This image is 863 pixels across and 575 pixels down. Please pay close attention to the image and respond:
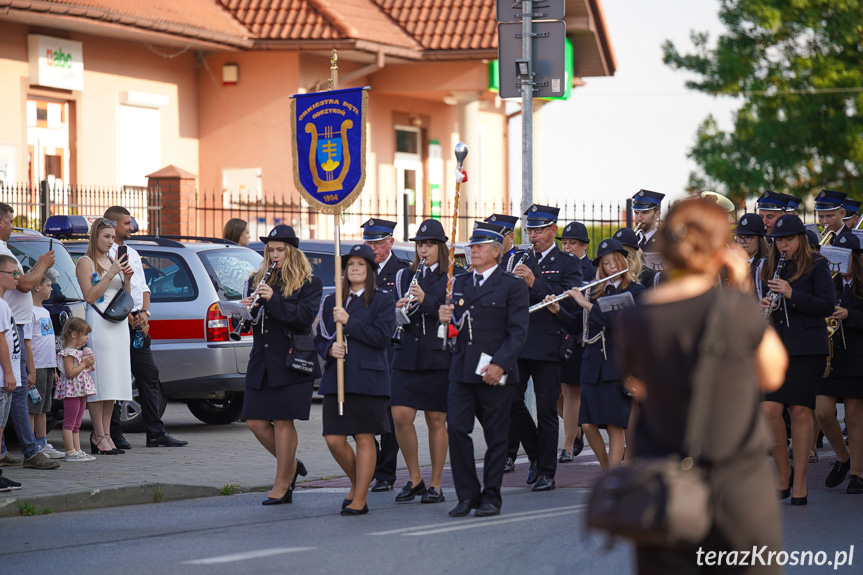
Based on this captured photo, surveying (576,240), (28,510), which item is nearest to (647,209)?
(576,240)

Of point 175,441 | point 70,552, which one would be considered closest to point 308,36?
point 175,441

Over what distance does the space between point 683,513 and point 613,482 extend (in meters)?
0.24

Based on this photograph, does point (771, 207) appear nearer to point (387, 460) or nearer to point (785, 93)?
point (387, 460)

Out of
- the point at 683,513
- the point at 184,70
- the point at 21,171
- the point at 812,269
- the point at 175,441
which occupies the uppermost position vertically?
the point at 184,70

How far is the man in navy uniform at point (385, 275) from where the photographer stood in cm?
1013

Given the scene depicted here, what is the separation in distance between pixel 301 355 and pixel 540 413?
196 centimetres

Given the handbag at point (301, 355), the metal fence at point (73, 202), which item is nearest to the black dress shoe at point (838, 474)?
the handbag at point (301, 355)

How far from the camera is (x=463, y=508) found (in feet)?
28.4

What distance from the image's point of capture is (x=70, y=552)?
754 centimetres

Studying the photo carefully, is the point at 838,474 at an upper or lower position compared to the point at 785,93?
lower

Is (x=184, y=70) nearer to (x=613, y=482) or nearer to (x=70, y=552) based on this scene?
(x=70, y=552)

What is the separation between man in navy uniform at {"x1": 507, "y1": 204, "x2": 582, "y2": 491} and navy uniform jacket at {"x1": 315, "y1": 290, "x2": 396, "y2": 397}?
4.93 ft

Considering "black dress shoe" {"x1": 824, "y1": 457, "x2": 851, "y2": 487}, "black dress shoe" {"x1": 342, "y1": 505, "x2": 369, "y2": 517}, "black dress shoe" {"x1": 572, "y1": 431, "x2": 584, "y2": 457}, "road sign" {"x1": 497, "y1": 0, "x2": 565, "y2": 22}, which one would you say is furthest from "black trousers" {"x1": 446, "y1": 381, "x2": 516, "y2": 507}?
"road sign" {"x1": 497, "y1": 0, "x2": 565, "y2": 22}

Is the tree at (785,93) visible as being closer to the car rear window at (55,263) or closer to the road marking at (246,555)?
the car rear window at (55,263)
